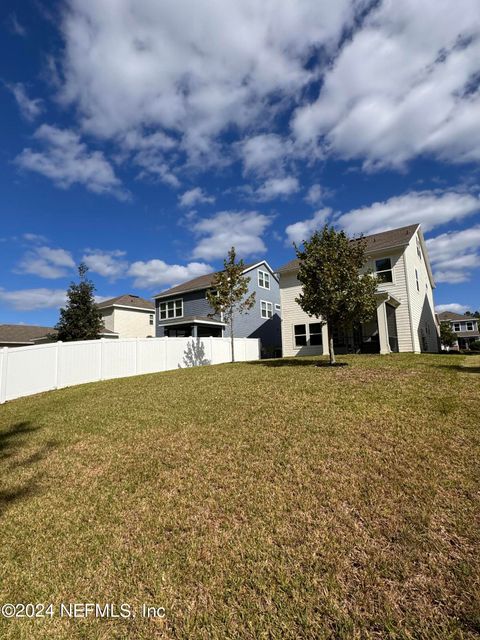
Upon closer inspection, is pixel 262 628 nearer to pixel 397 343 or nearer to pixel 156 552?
pixel 156 552

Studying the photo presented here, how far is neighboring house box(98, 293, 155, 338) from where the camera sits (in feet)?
113

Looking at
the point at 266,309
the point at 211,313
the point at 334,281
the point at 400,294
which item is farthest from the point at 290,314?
the point at 334,281

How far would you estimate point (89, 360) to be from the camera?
14.3 meters

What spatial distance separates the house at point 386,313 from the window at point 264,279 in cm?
736

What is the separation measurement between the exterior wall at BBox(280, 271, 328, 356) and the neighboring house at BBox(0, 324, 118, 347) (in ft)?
50.7

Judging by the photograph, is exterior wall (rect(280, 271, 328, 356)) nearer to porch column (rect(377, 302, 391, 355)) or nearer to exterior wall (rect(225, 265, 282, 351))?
exterior wall (rect(225, 265, 282, 351))

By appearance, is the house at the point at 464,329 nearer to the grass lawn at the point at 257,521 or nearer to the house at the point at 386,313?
the house at the point at 386,313

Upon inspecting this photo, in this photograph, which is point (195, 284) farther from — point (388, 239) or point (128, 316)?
point (388, 239)

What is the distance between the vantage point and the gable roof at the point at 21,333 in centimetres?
3150

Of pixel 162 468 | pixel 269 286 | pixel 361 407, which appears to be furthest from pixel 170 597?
pixel 269 286

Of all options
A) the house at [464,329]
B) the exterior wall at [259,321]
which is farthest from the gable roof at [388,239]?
the house at [464,329]

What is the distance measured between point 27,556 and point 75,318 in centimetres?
2149

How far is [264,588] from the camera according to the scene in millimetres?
2885

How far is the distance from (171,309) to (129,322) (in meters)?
6.73
